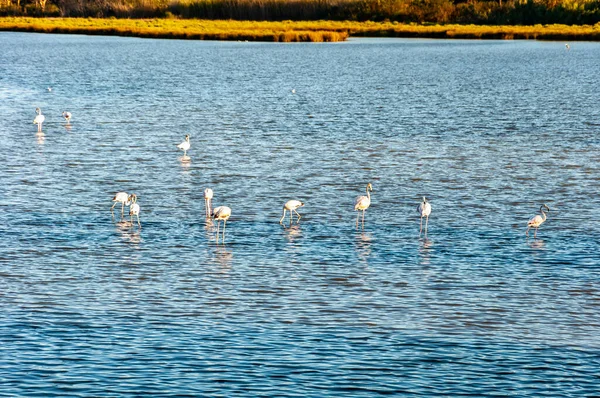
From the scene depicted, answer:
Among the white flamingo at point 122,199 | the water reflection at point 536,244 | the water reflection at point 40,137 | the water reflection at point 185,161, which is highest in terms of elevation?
the white flamingo at point 122,199

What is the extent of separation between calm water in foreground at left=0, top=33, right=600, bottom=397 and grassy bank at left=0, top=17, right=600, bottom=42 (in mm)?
53107

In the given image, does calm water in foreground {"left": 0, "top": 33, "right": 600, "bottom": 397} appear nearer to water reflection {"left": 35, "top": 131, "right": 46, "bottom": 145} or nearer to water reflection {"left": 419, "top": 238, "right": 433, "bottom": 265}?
water reflection {"left": 419, "top": 238, "right": 433, "bottom": 265}

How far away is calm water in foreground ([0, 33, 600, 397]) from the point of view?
42.7ft

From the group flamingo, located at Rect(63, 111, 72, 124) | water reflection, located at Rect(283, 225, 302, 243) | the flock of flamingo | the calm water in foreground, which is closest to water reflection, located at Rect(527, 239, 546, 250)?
the calm water in foreground

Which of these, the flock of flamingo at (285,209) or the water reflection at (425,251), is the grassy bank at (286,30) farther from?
the water reflection at (425,251)

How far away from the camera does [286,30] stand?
101m

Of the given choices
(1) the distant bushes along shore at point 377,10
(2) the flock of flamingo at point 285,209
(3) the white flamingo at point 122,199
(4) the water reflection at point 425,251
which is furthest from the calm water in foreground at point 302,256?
(1) the distant bushes along shore at point 377,10

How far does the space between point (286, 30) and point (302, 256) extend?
84.2m

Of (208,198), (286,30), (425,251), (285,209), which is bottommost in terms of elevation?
(425,251)

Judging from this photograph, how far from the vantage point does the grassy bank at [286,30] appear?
95.4 metres

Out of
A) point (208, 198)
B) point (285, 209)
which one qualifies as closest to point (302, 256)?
point (285, 209)

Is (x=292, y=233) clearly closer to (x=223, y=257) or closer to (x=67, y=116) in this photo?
(x=223, y=257)

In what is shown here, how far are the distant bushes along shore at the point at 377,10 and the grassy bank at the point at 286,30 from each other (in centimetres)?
342

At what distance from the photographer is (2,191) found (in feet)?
81.0
